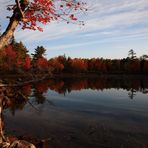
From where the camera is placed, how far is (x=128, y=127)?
28391 mm

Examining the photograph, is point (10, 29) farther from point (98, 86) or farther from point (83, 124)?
point (98, 86)

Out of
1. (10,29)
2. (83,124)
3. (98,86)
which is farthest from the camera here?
(98,86)

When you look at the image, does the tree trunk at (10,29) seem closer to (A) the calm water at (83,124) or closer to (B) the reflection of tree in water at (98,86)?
(A) the calm water at (83,124)

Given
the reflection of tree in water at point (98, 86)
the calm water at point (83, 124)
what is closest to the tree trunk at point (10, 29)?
the calm water at point (83, 124)

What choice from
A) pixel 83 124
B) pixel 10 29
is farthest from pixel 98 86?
pixel 10 29

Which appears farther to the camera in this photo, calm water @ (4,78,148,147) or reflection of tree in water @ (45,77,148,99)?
reflection of tree in water @ (45,77,148,99)

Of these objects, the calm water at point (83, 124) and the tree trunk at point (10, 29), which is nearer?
the tree trunk at point (10, 29)

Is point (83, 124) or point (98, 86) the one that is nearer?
point (83, 124)

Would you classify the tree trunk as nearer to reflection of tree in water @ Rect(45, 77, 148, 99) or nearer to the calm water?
the calm water

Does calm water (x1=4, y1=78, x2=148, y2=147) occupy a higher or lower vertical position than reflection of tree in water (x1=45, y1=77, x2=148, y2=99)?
lower

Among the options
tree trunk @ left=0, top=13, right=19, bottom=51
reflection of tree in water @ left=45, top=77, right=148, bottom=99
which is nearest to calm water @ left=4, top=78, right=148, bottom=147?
tree trunk @ left=0, top=13, right=19, bottom=51

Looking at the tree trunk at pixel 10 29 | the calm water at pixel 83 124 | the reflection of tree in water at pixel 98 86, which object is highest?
the tree trunk at pixel 10 29

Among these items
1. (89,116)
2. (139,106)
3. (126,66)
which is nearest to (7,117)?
(89,116)

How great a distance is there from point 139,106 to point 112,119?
10.9 m
